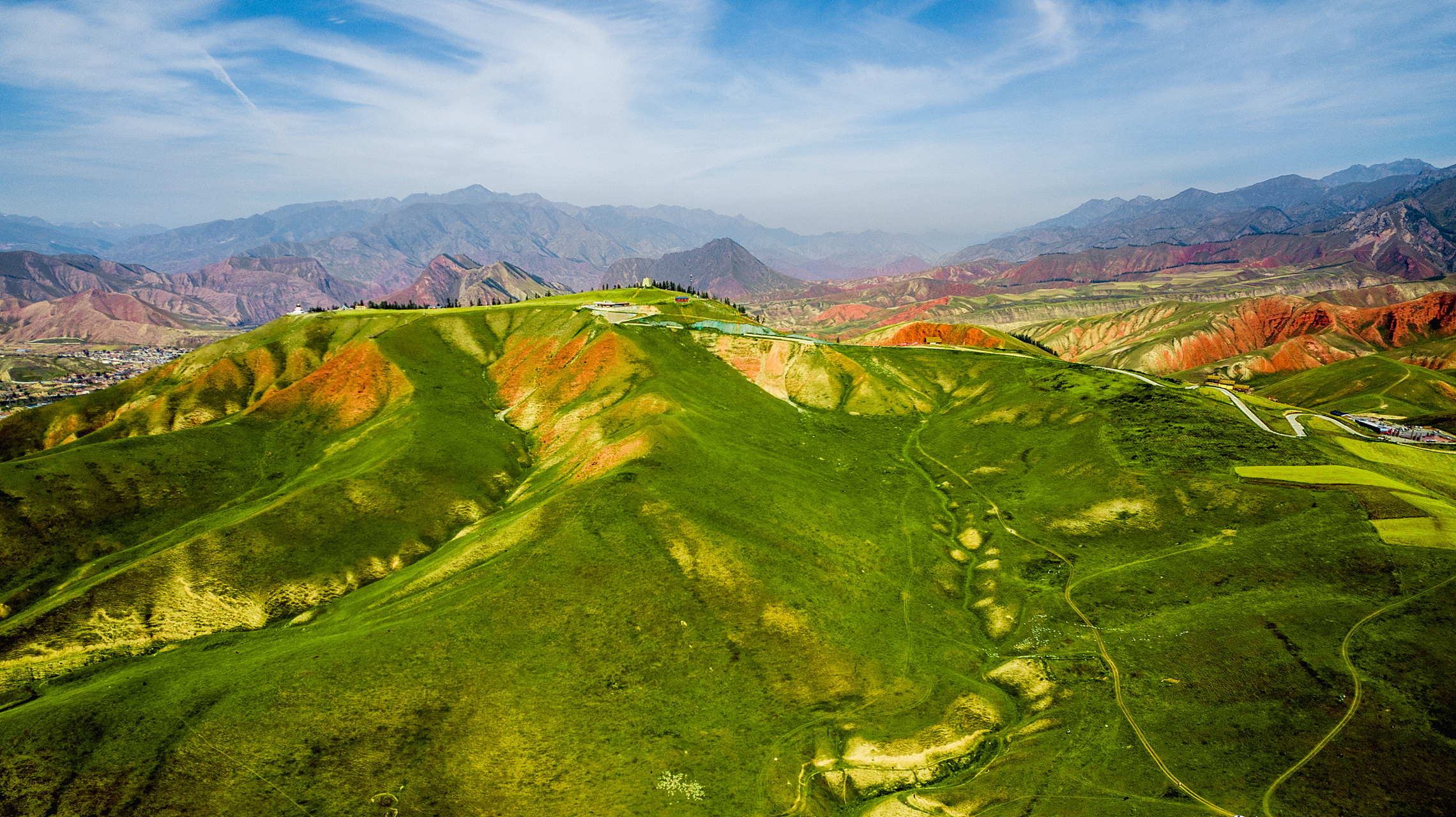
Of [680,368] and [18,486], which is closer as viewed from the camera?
[18,486]

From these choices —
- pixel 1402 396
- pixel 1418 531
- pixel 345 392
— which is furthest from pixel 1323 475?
pixel 345 392

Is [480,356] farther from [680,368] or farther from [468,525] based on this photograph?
[468,525]

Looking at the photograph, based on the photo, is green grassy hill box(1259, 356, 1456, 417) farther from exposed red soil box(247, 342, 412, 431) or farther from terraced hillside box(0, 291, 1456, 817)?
exposed red soil box(247, 342, 412, 431)

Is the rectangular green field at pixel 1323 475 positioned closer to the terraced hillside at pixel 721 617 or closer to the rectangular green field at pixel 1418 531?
the terraced hillside at pixel 721 617

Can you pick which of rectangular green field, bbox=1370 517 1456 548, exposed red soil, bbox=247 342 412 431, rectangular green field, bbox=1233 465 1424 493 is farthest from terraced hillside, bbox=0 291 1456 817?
exposed red soil, bbox=247 342 412 431

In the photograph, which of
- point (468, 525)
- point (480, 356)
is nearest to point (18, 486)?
point (468, 525)
